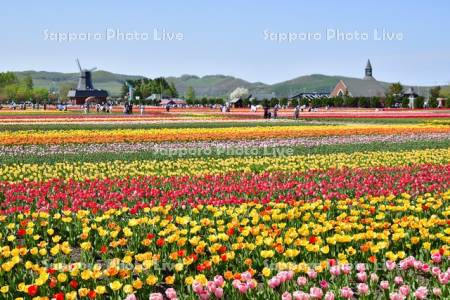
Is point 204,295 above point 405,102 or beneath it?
beneath

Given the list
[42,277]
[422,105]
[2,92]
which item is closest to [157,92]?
[2,92]

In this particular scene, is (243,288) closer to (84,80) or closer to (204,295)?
(204,295)

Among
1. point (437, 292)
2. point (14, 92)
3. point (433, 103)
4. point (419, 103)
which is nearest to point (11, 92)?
point (14, 92)

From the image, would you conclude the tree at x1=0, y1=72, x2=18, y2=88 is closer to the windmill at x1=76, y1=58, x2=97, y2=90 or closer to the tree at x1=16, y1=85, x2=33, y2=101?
the tree at x1=16, y1=85, x2=33, y2=101

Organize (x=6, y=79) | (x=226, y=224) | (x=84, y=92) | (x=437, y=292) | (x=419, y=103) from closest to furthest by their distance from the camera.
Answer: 1. (x=437, y=292)
2. (x=226, y=224)
3. (x=419, y=103)
4. (x=84, y=92)
5. (x=6, y=79)

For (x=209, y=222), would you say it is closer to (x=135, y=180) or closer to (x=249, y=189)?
(x=249, y=189)

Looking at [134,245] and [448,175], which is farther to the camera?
[448,175]

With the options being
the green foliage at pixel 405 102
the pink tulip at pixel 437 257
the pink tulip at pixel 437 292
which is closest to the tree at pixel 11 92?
the green foliage at pixel 405 102

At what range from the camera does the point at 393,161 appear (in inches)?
632

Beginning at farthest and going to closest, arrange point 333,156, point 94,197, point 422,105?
point 422,105, point 333,156, point 94,197

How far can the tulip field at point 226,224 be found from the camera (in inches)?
200

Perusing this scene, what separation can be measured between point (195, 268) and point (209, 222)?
131 cm

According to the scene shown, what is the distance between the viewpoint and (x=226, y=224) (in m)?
7.80

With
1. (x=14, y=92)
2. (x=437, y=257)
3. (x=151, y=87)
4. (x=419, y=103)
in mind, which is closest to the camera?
(x=437, y=257)
